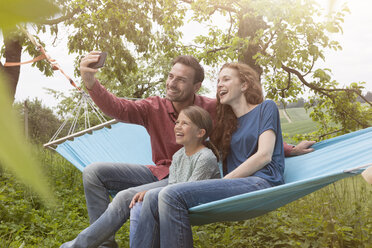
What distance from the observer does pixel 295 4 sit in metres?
3.09

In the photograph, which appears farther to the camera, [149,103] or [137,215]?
[149,103]

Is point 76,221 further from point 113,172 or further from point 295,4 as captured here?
point 295,4

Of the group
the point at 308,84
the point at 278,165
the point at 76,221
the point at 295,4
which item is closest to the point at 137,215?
the point at 278,165

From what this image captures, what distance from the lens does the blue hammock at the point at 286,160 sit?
4.93 ft

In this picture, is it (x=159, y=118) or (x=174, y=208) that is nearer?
(x=174, y=208)

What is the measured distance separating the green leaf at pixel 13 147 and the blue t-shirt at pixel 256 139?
5.64 feet

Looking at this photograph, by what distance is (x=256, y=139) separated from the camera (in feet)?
6.08

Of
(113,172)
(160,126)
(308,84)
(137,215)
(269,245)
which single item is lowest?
(269,245)

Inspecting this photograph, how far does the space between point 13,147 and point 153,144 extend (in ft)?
6.98

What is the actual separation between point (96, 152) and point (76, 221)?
2.22ft

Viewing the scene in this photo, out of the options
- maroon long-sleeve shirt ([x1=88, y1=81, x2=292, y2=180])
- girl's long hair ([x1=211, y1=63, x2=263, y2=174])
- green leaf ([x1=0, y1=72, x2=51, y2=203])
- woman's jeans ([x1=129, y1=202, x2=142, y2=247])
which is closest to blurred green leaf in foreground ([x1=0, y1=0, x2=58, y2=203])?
green leaf ([x1=0, y1=72, x2=51, y2=203])

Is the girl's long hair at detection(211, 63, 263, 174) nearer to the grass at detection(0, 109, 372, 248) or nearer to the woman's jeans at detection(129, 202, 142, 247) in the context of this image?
the woman's jeans at detection(129, 202, 142, 247)

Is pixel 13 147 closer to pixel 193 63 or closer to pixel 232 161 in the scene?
pixel 232 161

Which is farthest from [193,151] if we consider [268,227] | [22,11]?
[22,11]
